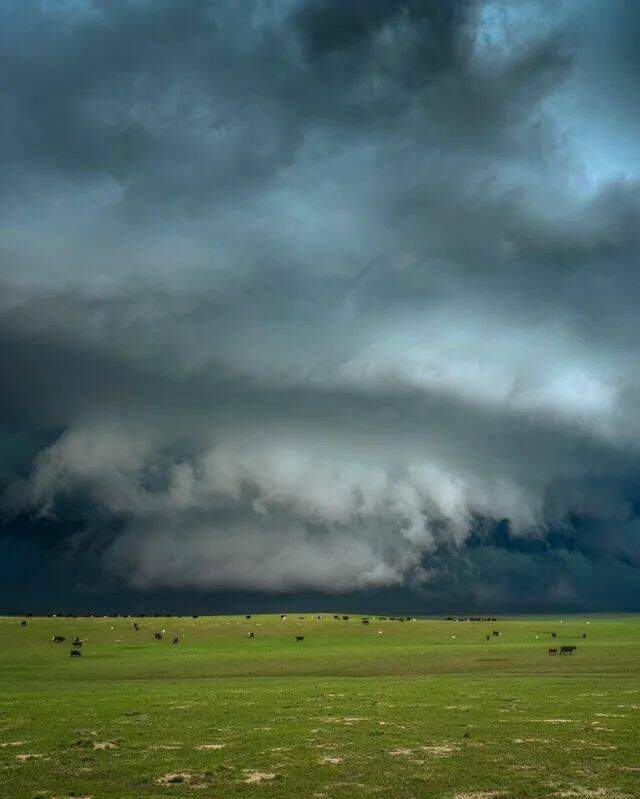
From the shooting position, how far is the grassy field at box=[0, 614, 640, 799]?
24422 millimetres

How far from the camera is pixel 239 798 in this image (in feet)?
74.8

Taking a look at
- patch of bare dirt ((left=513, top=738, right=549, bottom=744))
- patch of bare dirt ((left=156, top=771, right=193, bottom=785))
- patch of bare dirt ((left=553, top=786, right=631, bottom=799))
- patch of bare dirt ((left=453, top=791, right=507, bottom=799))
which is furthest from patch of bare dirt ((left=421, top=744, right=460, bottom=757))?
patch of bare dirt ((left=156, top=771, right=193, bottom=785))

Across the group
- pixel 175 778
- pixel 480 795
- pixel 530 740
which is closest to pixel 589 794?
pixel 480 795

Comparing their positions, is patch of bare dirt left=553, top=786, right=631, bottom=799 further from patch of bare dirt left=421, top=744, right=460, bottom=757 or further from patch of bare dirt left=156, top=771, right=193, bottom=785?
patch of bare dirt left=156, top=771, right=193, bottom=785

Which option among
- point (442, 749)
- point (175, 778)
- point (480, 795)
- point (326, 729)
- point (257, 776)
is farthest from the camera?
point (326, 729)

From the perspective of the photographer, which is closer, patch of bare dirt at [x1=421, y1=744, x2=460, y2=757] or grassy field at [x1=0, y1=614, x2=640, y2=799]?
grassy field at [x1=0, y1=614, x2=640, y2=799]

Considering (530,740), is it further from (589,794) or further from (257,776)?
(257,776)

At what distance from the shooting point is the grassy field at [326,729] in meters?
24.4

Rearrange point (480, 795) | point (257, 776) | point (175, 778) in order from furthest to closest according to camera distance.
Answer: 1. point (257, 776)
2. point (175, 778)
3. point (480, 795)

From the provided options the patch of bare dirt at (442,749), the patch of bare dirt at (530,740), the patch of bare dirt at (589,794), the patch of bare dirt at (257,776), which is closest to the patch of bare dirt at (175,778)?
the patch of bare dirt at (257,776)

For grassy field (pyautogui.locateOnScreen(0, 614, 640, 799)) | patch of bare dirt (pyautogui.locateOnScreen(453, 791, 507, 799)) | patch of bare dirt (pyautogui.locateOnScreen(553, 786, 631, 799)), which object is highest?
patch of bare dirt (pyautogui.locateOnScreen(453, 791, 507, 799))

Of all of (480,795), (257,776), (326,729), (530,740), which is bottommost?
(326,729)

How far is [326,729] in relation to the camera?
3512 cm

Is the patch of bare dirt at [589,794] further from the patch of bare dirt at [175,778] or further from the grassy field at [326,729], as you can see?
the patch of bare dirt at [175,778]
